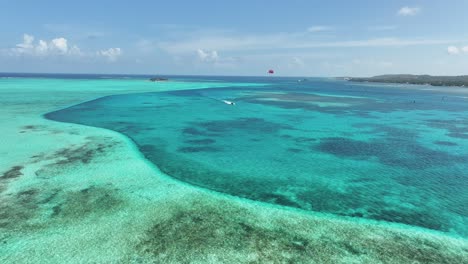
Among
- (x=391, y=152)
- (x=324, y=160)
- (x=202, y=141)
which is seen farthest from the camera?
(x=202, y=141)

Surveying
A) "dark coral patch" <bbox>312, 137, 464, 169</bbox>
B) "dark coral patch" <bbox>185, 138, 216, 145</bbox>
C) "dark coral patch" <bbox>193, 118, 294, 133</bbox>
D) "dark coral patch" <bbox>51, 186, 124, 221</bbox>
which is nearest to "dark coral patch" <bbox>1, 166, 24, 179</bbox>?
"dark coral patch" <bbox>51, 186, 124, 221</bbox>

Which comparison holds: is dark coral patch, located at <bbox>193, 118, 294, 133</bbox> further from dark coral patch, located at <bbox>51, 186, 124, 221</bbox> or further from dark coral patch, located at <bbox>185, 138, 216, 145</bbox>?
dark coral patch, located at <bbox>51, 186, 124, 221</bbox>

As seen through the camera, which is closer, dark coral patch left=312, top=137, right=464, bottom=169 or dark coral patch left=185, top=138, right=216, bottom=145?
dark coral patch left=312, top=137, right=464, bottom=169

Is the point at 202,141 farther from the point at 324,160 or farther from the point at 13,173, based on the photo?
the point at 13,173

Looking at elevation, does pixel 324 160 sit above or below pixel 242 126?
below

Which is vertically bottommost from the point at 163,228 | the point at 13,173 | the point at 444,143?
the point at 163,228

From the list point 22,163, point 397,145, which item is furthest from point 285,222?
point 397,145

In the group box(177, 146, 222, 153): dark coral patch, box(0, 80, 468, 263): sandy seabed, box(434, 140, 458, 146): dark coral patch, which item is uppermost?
box(434, 140, 458, 146): dark coral patch

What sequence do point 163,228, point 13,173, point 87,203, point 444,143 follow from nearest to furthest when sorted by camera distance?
point 163,228 → point 87,203 → point 13,173 → point 444,143

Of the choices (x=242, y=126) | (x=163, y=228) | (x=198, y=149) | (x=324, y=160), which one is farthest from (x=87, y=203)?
(x=242, y=126)
